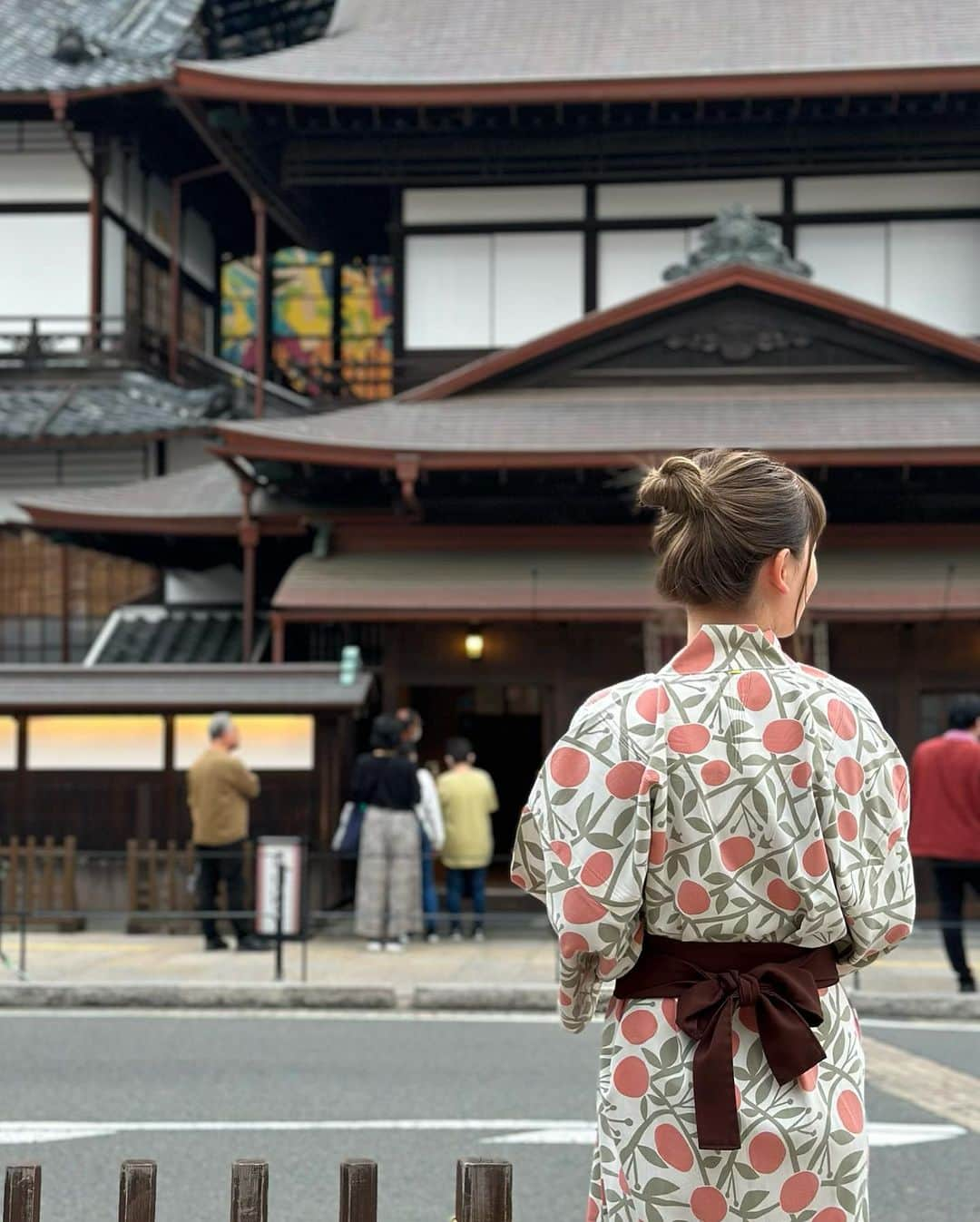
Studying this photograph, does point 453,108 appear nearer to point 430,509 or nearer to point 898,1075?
point 430,509

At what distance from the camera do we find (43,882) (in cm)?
1498

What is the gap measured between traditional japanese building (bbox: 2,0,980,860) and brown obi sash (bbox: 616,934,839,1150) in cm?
1252

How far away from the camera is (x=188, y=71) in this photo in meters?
17.5

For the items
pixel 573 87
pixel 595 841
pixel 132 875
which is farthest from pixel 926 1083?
pixel 573 87

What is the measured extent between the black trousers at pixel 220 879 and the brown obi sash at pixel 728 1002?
422 inches

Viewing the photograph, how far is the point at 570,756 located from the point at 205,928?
437 inches

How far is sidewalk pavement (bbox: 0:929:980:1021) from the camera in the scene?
10.6 metres

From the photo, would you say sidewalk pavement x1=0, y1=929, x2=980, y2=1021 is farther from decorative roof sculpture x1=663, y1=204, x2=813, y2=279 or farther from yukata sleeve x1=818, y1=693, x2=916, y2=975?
yukata sleeve x1=818, y1=693, x2=916, y2=975

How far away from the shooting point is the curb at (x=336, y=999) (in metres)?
10.5

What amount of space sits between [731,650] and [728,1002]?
0.53 metres

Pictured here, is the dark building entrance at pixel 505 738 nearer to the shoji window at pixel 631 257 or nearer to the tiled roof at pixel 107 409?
the tiled roof at pixel 107 409

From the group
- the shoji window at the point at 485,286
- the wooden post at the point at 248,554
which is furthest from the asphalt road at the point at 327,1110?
the shoji window at the point at 485,286

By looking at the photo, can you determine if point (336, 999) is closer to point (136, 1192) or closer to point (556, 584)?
point (556, 584)

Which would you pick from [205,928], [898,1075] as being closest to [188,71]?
[205,928]
